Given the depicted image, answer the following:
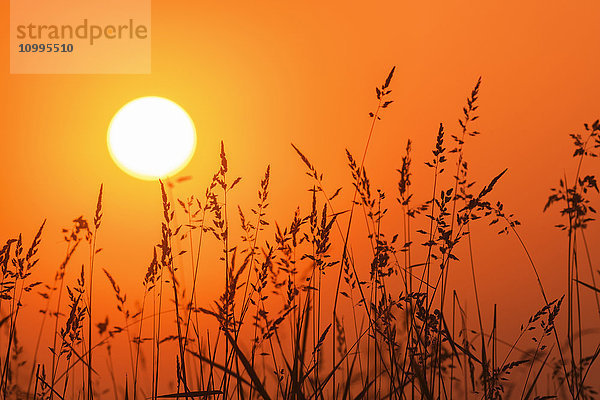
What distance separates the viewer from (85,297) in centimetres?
211

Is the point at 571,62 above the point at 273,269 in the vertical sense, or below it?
above

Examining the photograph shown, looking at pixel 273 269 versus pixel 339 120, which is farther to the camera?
pixel 339 120

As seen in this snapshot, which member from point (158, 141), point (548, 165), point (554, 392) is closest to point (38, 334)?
point (158, 141)

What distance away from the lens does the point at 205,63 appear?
251cm

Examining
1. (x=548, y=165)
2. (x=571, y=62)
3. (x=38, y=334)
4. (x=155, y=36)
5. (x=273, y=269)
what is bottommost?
(x=38, y=334)

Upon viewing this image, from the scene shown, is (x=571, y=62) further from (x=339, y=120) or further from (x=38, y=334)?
(x=38, y=334)

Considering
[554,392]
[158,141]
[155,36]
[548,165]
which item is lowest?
[554,392]

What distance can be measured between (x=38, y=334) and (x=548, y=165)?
76.1 inches

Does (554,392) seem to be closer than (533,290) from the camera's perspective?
Yes

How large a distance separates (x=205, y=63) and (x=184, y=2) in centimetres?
25

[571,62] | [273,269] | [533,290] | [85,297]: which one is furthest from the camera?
[571,62]

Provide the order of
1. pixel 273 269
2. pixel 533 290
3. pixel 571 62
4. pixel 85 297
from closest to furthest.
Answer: pixel 273 269, pixel 85 297, pixel 533 290, pixel 571 62

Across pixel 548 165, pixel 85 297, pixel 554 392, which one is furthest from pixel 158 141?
pixel 554 392

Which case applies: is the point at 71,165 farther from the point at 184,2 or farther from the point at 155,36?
the point at 184,2
